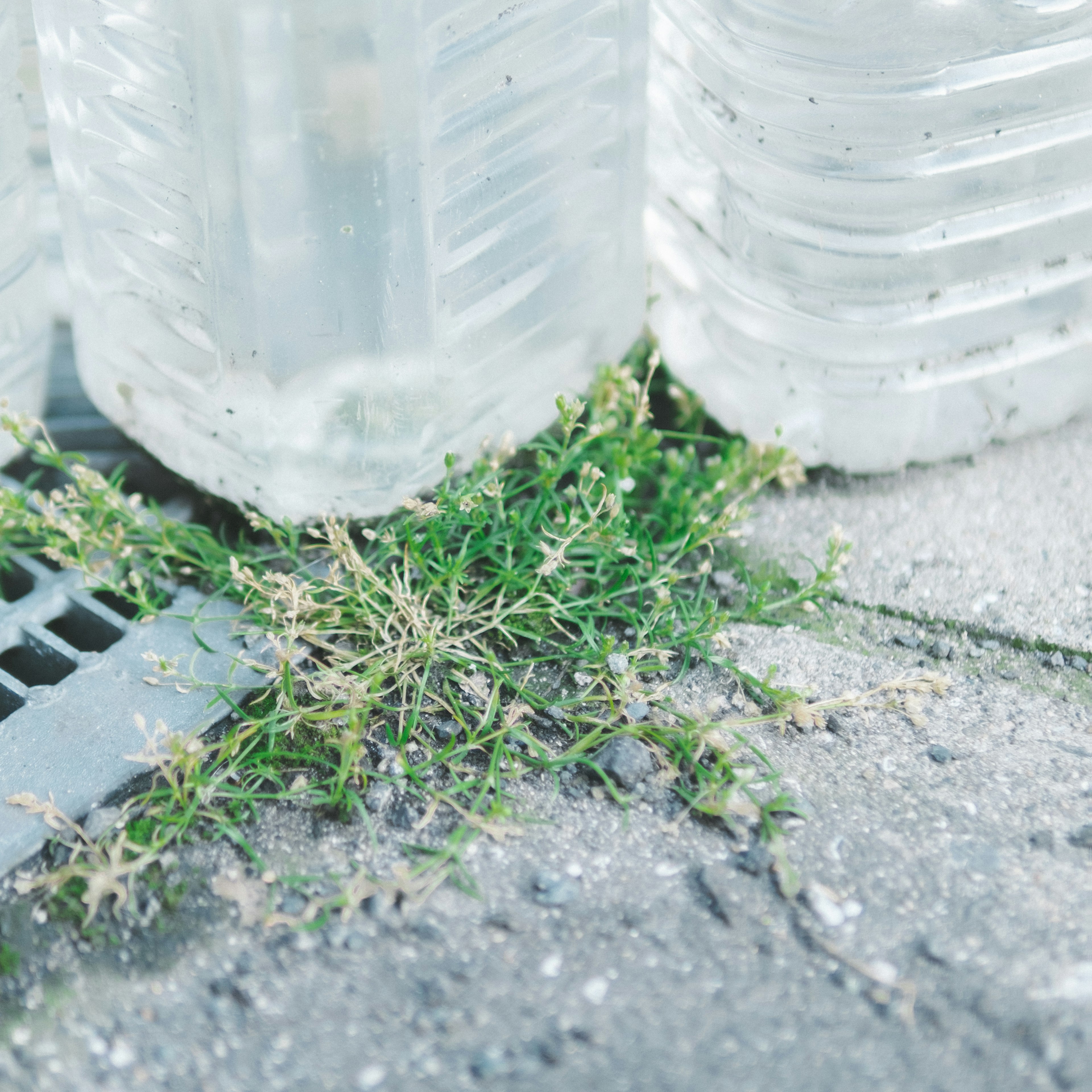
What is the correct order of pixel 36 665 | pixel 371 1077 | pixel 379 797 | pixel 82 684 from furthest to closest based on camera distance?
1. pixel 36 665
2. pixel 82 684
3. pixel 379 797
4. pixel 371 1077

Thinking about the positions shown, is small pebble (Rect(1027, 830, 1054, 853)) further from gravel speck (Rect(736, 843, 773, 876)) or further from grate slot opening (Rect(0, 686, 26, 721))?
grate slot opening (Rect(0, 686, 26, 721))

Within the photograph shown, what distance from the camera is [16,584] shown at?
1624 millimetres

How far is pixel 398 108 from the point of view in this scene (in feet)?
4.18

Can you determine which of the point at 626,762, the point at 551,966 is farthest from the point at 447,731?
the point at 551,966

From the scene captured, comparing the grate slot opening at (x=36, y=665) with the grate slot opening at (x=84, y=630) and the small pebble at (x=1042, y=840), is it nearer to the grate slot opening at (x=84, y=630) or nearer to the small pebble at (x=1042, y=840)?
the grate slot opening at (x=84, y=630)

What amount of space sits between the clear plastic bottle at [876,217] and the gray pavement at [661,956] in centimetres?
58

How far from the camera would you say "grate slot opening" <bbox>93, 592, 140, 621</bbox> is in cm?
157

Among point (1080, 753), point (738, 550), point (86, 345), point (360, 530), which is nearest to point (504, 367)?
point (360, 530)

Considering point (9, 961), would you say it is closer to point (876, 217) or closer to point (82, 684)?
point (82, 684)

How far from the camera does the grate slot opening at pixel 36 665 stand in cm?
147

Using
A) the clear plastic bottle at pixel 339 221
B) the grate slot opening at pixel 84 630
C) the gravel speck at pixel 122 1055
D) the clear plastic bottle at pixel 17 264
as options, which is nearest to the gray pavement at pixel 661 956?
the gravel speck at pixel 122 1055

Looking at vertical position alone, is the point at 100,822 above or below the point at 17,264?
below

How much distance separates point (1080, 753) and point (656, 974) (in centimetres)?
61

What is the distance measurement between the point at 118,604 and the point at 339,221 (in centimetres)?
66
